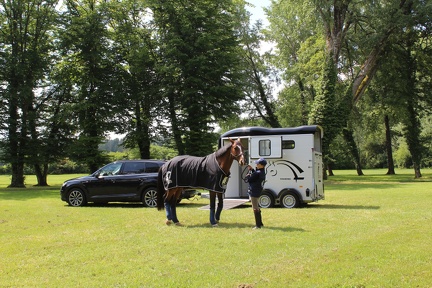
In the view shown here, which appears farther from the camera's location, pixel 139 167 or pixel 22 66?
pixel 22 66

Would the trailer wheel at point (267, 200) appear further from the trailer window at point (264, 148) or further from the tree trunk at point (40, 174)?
the tree trunk at point (40, 174)

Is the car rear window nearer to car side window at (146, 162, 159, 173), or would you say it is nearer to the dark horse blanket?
car side window at (146, 162, 159, 173)

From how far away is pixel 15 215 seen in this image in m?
13.1

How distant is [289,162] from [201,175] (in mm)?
5067

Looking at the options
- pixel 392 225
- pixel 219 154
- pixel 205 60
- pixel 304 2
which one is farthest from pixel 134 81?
pixel 392 225

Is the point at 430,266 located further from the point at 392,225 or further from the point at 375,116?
the point at 375,116

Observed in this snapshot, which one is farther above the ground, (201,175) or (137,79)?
(137,79)

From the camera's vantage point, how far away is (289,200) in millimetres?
14500

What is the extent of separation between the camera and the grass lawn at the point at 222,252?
555 cm

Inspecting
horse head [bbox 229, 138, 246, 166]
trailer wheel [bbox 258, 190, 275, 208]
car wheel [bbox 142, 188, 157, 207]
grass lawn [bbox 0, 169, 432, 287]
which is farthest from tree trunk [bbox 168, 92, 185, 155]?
horse head [bbox 229, 138, 246, 166]

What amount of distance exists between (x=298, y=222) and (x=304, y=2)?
2393 centimetres

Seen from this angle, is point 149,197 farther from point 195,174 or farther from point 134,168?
point 195,174

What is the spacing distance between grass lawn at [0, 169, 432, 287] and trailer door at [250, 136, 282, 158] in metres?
3.17

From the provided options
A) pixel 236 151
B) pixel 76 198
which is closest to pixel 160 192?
pixel 236 151
